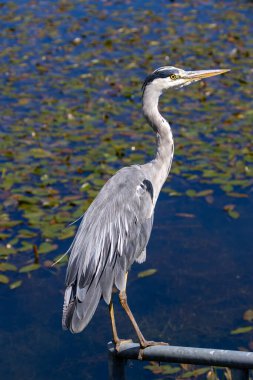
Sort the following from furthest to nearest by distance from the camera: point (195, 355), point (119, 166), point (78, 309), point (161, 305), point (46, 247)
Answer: point (119, 166), point (46, 247), point (161, 305), point (78, 309), point (195, 355)

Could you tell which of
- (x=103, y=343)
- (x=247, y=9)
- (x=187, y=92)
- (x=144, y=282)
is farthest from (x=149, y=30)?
(x=103, y=343)

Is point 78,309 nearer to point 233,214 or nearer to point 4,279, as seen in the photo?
point 4,279

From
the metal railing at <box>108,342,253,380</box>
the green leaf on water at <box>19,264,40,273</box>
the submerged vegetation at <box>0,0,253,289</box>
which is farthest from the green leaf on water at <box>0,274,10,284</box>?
the metal railing at <box>108,342,253,380</box>

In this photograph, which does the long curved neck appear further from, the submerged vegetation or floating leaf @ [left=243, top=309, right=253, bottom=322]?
the submerged vegetation

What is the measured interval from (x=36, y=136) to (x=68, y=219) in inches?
72.7

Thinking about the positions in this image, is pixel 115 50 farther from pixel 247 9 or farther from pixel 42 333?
pixel 42 333

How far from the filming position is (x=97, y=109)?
8602 mm

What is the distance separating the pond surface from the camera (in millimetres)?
5379

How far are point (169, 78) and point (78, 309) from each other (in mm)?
1813

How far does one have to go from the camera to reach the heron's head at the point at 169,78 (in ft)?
14.8

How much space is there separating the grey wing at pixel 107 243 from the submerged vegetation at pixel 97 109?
Result: 198cm

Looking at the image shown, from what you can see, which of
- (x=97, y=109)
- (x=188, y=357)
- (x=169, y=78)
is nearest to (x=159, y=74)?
(x=169, y=78)

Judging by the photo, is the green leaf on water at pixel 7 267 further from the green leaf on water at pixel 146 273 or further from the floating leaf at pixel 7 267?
the green leaf on water at pixel 146 273

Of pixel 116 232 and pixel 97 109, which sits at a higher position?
pixel 116 232
